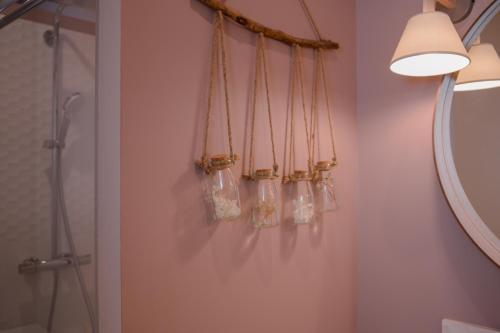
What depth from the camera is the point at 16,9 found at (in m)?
0.80

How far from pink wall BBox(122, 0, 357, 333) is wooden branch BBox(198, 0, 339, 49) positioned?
0.08ft

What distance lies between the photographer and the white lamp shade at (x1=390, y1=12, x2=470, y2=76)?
950 mm

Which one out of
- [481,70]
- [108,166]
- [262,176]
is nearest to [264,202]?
[262,176]

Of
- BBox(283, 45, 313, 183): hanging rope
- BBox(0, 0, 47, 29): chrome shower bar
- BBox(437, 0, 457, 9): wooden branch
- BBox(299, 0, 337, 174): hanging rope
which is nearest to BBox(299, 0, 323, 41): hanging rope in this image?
BBox(299, 0, 337, 174): hanging rope

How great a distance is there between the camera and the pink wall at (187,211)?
771mm

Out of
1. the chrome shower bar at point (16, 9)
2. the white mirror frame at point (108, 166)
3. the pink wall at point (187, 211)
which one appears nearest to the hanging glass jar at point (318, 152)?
the pink wall at point (187, 211)

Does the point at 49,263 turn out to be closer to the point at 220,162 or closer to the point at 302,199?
the point at 220,162

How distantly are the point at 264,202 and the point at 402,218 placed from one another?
0.60 m

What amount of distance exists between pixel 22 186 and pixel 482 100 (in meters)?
1.28

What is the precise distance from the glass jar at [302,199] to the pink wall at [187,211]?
9cm

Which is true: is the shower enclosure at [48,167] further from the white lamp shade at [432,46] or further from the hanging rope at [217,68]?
the white lamp shade at [432,46]

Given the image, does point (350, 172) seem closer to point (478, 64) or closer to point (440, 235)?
point (440, 235)

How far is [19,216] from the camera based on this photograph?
901mm

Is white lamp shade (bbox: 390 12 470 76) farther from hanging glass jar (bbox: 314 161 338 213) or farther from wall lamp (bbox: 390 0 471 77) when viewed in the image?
hanging glass jar (bbox: 314 161 338 213)
